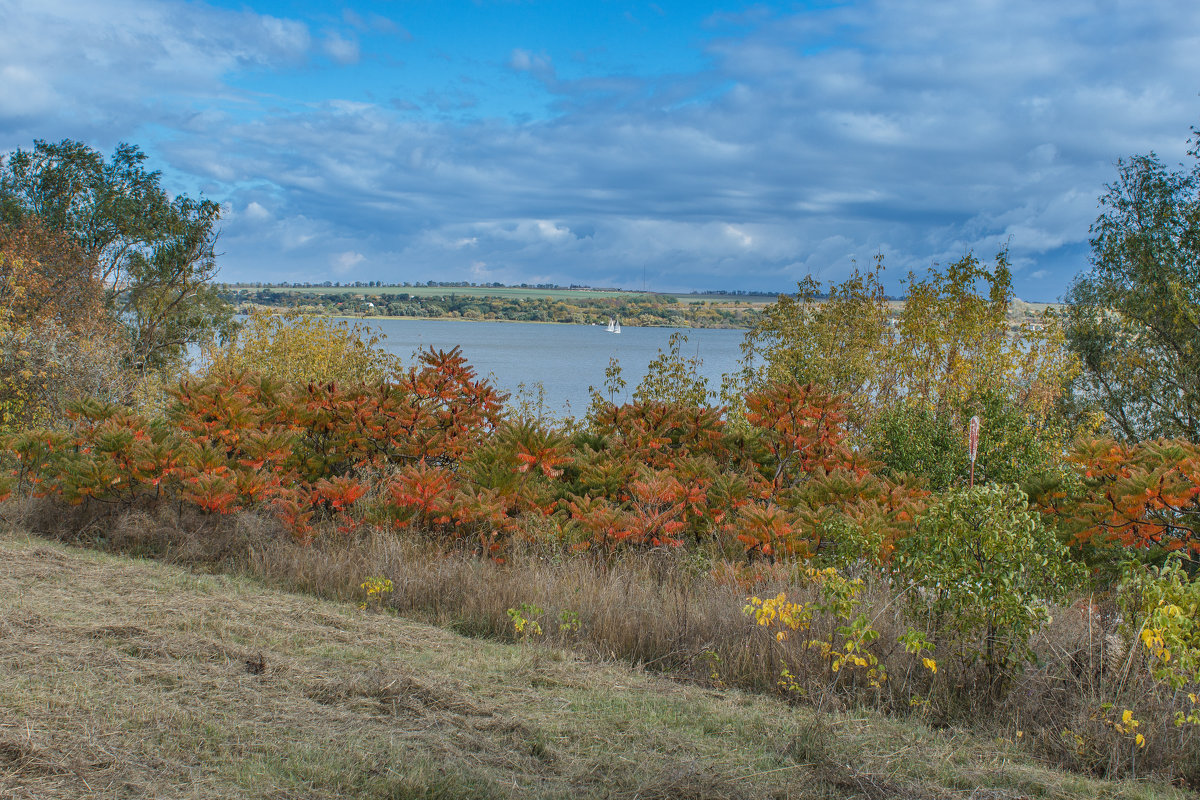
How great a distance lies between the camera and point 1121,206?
66.2 feet

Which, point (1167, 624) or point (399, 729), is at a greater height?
point (1167, 624)

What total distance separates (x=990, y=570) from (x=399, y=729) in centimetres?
252

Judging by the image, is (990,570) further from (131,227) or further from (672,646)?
(131,227)

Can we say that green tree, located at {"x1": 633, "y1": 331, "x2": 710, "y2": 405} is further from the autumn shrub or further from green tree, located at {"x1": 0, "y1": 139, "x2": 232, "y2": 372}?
green tree, located at {"x1": 0, "y1": 139, "x2": 232, "y2": 372}

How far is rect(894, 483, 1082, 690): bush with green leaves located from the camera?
352 cm

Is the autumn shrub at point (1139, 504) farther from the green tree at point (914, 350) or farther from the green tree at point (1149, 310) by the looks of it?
the green tree at point (1149, 310)

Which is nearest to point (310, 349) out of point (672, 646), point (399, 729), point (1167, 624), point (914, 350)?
point (914, 350)

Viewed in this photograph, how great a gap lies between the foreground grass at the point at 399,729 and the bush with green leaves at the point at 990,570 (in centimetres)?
45

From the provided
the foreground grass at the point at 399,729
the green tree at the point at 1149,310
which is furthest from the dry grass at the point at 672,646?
the green tree at the point at 1149,310

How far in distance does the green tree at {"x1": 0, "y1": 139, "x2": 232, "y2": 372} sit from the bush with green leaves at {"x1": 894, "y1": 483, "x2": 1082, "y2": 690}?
1106 inches

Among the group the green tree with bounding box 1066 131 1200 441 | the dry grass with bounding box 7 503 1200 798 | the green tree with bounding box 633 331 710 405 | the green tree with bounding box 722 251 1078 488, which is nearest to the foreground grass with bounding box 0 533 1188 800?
the dry grass with bounding box 7 503 1200 798

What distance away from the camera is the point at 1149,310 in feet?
65.2

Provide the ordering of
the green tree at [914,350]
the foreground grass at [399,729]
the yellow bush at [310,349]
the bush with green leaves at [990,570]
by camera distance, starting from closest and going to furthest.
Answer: the foreground grass at [399,729]
the bush with green leaves at [990,570]
the green tree at [914,350]
the yellow bush at [310,349]

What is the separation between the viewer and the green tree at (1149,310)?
1919 centimetres
